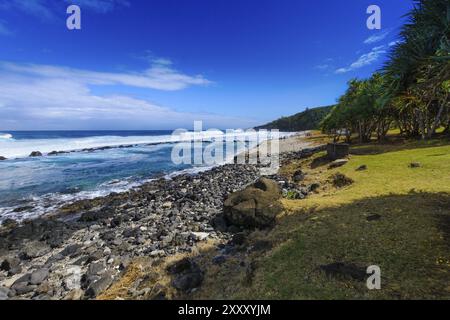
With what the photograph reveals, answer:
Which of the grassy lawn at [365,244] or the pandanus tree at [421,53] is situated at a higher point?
the pandanus tree at [421,53]

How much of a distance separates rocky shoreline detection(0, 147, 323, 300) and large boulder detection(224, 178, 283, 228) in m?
0.52

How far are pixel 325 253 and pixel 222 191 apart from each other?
1179 cm

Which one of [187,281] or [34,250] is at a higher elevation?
[187,281]

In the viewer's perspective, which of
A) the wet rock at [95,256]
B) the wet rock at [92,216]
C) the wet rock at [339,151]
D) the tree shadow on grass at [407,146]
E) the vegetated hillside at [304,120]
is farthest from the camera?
the vegetated hillside at [304,120]

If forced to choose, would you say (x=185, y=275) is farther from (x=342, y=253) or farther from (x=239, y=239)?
(x=342, y=253)

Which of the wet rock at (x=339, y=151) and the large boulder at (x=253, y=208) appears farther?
the wet rock at (x=339, y=151)


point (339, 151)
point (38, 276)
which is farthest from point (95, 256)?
point (339, 151)

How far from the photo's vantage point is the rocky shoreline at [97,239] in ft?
26.3

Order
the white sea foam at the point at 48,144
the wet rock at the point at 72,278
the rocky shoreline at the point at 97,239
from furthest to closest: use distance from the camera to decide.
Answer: the white sea foam at the point at 48,144 → the rocky shoreline at the point at 97,239 → the wet rock at the point at 72,278

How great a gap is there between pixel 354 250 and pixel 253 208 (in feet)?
15.0

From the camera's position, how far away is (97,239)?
37.7 ft

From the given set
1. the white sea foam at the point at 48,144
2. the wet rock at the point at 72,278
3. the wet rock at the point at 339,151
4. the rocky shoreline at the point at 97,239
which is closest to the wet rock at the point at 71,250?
the rocky shoreline at the point at 97,239

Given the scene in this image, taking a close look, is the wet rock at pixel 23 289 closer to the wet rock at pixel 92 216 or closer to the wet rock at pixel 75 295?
Answer: the wet rock at pixel 75 295
